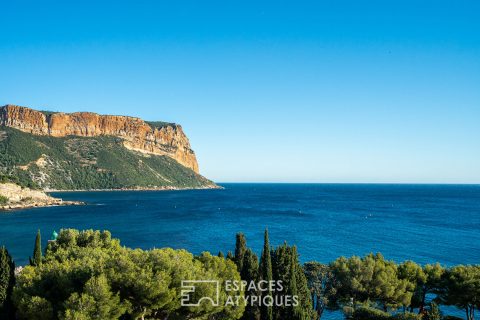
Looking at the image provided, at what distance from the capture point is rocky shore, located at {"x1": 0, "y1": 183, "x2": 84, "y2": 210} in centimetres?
10356

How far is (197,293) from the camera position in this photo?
20.0 m

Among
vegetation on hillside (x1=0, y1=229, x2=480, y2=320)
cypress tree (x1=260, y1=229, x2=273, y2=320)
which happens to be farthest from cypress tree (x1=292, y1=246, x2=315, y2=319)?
cypress tree (x1=260, y1=229, x2=273, y2=320)

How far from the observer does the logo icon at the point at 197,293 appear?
1970cm

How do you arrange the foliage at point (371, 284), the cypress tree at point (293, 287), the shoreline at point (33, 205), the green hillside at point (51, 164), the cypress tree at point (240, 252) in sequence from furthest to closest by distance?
the green hillside at point (51, 164), the shoreline at point (33, 205), the cypress tree at point (240, 252), the foliage at point (371, 284), the cypress tree at point (293, 287)

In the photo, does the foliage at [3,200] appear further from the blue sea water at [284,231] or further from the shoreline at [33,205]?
the blue sea water at [284,231]

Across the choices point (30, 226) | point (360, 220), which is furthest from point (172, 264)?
point (360, 220)

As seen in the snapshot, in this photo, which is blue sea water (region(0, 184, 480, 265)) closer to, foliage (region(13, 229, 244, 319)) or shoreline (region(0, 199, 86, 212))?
shoreline (region(0, 199, 86, 212))

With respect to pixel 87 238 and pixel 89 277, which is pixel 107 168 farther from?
pixel 89 277

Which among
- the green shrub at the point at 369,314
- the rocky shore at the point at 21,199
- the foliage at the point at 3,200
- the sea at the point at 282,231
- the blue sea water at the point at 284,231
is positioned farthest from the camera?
the rocky shore at the point at 21,199

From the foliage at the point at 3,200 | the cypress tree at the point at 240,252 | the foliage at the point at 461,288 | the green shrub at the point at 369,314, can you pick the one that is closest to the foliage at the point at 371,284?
the foliage at the point at 461,288

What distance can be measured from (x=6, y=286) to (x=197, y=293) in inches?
526

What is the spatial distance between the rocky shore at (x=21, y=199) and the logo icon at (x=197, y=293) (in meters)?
101

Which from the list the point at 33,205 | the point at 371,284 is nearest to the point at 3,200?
the point at 33,205

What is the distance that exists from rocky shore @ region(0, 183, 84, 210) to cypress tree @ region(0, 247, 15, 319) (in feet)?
295
